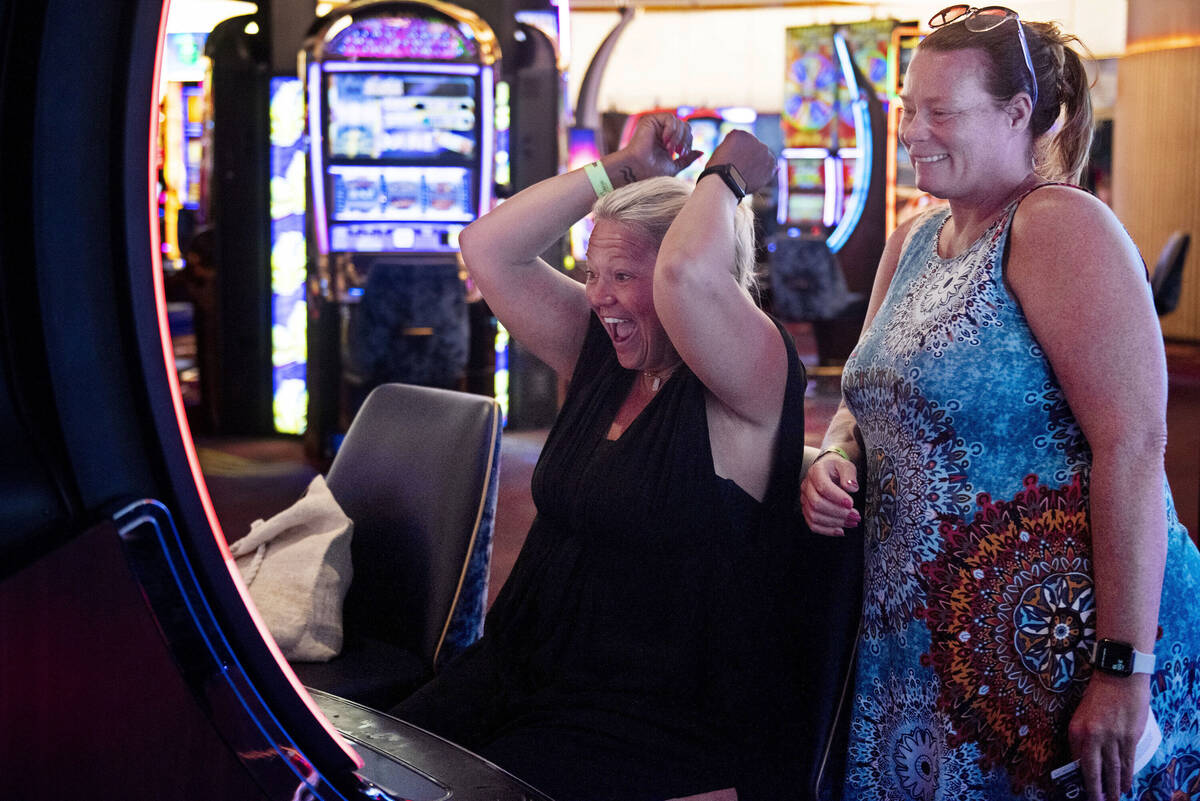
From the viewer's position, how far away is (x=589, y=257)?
5.07 ft

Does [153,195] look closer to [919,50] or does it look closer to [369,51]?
[919,50]

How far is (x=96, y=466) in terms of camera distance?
1.77 feet

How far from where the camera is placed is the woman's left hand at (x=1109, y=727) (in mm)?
1092

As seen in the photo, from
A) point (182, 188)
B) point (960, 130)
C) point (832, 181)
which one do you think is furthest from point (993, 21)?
point (832, 181)

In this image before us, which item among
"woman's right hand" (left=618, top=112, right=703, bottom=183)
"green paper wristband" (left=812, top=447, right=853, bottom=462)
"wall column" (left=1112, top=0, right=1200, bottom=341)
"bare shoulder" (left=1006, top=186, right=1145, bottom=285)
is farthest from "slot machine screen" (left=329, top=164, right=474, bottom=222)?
"wall column" (left=1112, top=0, right=1200, bottom=341)

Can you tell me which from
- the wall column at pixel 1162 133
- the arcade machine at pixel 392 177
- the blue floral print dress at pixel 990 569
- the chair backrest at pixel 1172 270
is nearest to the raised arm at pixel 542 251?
the blue floral print dress at pixel 990 569

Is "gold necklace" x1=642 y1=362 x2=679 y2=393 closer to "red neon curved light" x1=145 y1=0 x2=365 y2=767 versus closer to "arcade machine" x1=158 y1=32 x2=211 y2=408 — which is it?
"red neon curved light" x1=145 y1=0 x2=365 y2=767

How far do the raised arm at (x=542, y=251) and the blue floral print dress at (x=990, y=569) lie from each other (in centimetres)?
54

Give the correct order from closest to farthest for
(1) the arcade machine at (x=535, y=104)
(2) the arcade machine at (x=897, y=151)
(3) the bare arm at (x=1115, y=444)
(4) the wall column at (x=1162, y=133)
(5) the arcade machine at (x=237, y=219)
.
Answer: (3) the bare arm at (x=1115, y=444) → (5) the arcade machine at (x=237, y=219) → (1) the arcade machine at (x=535, y=104) → (2) the arcade machine at (x=897, y=151) → (4) the wall column at (x=1162, y=133)

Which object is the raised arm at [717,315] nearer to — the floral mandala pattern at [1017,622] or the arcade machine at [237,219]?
the floral mandala pattern at [1017,622]

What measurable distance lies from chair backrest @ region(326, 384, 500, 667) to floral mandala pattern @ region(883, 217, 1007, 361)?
2.51 feet

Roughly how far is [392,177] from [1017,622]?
4183 mm

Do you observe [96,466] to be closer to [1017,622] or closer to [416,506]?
[1017,622]

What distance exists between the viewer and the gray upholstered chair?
5.88 ft
